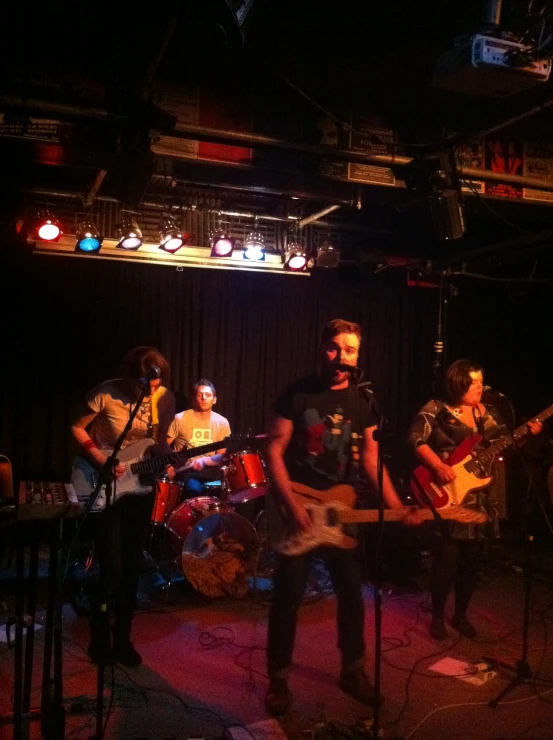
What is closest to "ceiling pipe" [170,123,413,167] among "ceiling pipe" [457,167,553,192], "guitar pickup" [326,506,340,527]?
"ceiling pipe" [457,167,553,192]

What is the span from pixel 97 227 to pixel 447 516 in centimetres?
473

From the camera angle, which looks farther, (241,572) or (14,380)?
(14,380)

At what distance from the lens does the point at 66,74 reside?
13.6ft

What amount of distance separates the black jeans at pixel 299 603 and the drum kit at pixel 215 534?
229 centimetres

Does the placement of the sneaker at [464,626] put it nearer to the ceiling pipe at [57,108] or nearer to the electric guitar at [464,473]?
the electric guitar at [464,473]

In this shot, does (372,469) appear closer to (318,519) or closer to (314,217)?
(318,519)

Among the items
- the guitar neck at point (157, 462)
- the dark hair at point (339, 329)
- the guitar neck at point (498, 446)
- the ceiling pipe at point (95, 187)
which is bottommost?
the guitar neck at point (157, 462)

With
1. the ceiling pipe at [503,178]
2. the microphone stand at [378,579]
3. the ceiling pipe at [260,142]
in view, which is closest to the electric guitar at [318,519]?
the microphone stand at [378,579]

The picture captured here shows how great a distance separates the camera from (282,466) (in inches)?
144

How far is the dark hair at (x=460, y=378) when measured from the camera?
4.96 m

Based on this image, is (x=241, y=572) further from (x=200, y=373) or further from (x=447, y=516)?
(x=200, y=373)

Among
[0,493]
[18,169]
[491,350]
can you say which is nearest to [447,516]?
[0,493]

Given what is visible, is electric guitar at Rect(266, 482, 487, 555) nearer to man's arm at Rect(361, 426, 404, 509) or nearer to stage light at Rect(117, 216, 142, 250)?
man's arm at Rect(361, 426, 404, 509)

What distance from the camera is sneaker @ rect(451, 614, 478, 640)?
198 inches
